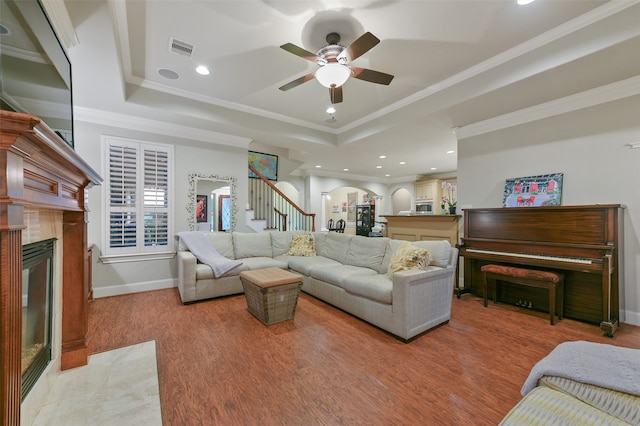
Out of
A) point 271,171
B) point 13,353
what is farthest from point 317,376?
point 271,171

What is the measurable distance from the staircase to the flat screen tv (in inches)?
136

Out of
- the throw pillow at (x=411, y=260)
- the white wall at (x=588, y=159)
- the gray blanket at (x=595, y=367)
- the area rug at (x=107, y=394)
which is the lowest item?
the area rug at (x=107, y=394)

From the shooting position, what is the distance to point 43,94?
1.48 m

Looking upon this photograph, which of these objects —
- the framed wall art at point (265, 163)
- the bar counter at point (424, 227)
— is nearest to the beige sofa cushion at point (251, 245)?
the framed wall art at point (265, 163)

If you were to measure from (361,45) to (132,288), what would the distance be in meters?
4.40

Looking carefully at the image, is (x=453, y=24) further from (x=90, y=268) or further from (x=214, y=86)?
(x=90, y=268)

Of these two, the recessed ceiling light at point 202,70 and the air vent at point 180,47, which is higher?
the recessed ceiling light at point 202,70

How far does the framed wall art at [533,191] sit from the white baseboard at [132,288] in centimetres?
524

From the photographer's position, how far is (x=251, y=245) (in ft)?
14.6

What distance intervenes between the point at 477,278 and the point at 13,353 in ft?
14.7

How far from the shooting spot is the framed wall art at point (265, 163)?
244 inches

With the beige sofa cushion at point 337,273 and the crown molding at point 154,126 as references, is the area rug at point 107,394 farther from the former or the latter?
the crown molding at point 154,126

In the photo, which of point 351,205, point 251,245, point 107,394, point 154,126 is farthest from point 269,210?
point 351,205

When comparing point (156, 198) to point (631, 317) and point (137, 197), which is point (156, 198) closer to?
point (137, 197)
